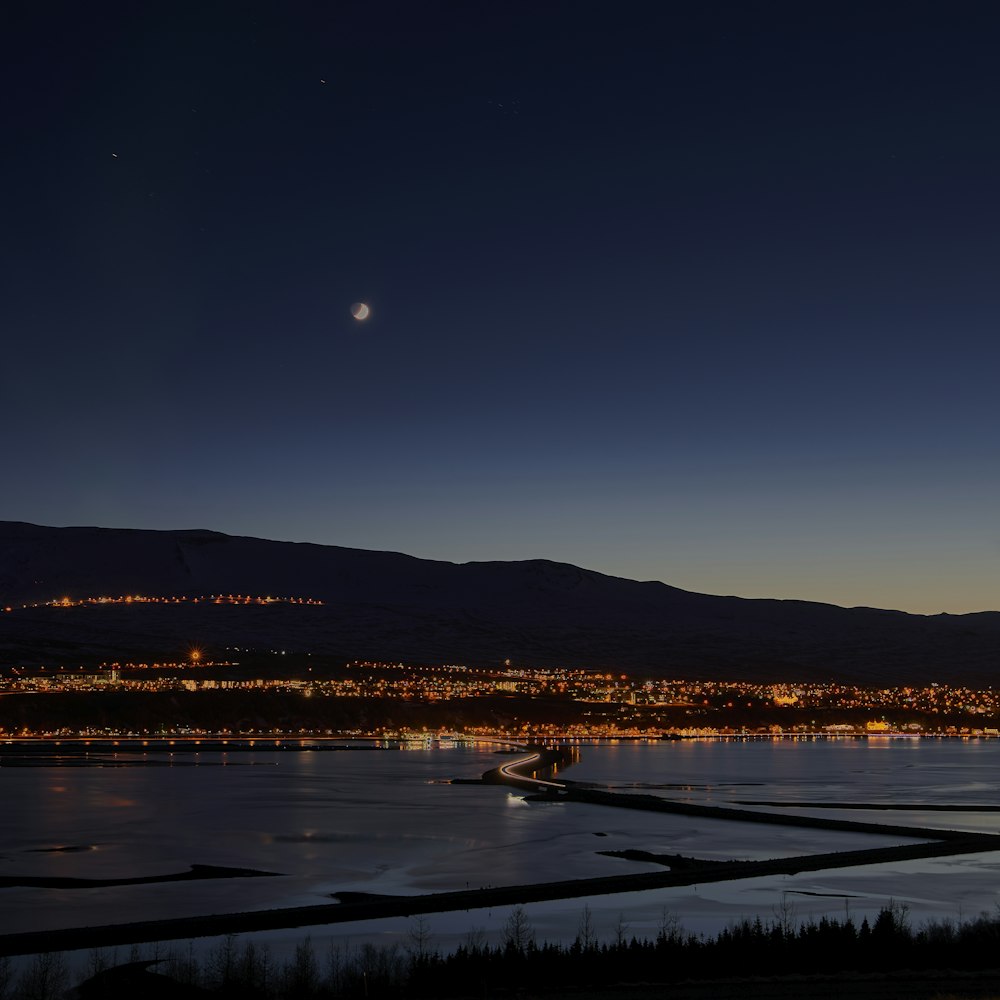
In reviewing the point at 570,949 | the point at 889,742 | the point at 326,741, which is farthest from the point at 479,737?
the point at 570,949

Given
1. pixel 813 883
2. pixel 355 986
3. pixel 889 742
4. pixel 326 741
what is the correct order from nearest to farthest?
1. pixel 355 986
2. pixel 813 883
3. pixel 326 741
4. pixel 889 742

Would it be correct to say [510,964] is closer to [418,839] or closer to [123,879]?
[123,879]

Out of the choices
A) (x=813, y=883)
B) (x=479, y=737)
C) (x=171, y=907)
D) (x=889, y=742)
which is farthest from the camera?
(x=889, y=742)

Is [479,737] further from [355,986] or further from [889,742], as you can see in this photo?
[355,986]

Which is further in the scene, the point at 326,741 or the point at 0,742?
the point at 326,741
